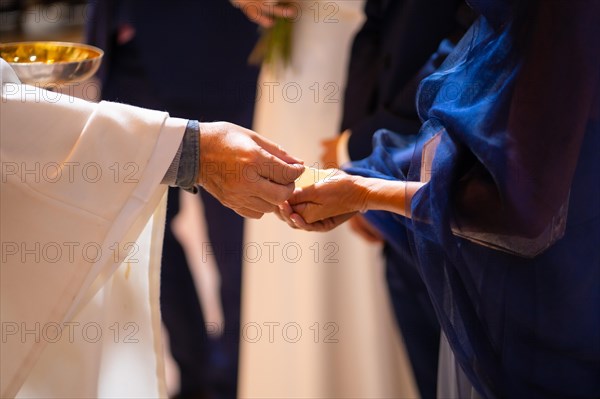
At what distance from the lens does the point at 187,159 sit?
1.12m

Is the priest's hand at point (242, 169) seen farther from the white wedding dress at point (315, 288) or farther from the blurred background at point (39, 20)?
the blurred background at point (39, 20)

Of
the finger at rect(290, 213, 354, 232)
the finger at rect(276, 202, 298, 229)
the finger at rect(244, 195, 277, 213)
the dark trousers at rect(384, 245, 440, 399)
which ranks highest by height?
the finger at rect(244, 195, 277, 213)

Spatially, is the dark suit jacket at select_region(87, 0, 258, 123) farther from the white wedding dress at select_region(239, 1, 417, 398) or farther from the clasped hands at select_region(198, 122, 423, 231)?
the clasped hands at select_region(198, 122, 423, 231)

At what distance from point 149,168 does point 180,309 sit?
4.32 feet

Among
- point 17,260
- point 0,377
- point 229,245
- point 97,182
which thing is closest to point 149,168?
point 97,182

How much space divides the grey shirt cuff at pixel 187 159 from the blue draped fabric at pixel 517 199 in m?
0.30

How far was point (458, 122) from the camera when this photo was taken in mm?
1019

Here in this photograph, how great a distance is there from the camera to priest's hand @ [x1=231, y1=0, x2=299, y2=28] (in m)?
1.85

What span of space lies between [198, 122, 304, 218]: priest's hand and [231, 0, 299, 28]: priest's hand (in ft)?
2.45

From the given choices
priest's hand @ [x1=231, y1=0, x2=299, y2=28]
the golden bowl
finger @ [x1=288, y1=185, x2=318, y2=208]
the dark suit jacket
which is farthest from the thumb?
the dark suit jacket

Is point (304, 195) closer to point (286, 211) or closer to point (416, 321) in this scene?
point (286, 211)

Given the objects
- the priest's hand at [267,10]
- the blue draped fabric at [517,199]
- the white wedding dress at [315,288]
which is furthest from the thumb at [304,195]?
the priest's hand at [267,10]

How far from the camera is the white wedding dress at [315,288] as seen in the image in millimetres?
1768

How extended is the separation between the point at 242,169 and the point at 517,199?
0.37 metres
